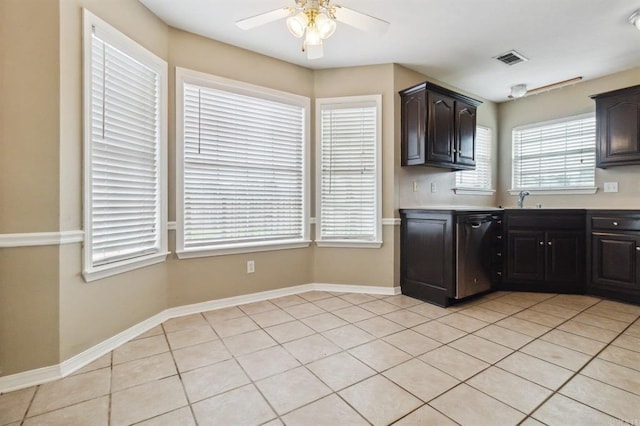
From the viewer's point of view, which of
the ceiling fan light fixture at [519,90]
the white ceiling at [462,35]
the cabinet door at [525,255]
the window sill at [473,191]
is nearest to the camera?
the white ceiling at [462,35]

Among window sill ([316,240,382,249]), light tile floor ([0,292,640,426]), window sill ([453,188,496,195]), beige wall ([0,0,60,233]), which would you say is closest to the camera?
light tile floor ([0,292,640,426])

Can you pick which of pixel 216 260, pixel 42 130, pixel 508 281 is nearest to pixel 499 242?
pixel 508 281

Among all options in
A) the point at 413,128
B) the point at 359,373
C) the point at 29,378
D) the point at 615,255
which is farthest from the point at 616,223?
the point at 29,378

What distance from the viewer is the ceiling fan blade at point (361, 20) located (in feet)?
5.94

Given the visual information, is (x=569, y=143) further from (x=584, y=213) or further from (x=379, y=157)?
(x=379, y=157)

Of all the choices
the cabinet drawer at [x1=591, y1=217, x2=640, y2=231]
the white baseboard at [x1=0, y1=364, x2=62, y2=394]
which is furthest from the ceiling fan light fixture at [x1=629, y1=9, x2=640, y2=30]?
the white baseboard at [x1=0, y1=364, x2=62, y2=394]

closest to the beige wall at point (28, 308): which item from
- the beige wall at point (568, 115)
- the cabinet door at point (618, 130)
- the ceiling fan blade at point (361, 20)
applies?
the ceiling fan blade at point (361, 20)

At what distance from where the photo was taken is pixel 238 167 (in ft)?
9.87

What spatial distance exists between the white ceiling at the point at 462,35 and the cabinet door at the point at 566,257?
1.83 metres

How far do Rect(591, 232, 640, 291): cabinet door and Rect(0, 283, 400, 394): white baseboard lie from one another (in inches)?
82.2

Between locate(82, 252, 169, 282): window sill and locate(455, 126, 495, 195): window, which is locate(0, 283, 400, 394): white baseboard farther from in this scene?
locate(455, 126, 495, 195): window

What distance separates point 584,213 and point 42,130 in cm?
471

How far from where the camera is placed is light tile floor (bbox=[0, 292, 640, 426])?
146 cm

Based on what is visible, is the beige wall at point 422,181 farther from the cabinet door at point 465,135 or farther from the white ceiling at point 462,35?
the cabinet door at point 465,135
